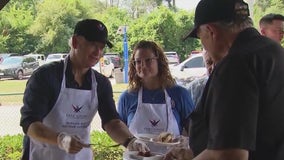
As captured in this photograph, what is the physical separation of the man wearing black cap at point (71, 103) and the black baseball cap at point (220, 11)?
0.90m

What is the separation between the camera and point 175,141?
2184 mm

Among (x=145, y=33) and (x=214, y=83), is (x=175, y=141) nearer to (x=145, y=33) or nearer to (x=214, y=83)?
(x=214, y=83)

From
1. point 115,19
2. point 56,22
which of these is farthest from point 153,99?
point 56,22

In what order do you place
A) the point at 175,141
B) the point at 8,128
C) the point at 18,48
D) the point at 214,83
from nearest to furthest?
the point at 214,83
the point at 175,141
the point at 8,128
the point at 18,48

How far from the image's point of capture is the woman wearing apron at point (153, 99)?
8.54 feet

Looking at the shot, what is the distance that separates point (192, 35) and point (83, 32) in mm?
839

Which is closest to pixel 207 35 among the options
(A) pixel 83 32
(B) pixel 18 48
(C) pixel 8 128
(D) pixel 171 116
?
(A) pixel 83 32

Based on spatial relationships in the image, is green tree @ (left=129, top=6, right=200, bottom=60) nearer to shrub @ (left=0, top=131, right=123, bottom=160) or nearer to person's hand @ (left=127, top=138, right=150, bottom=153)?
shrub @ (left=0, top=131, right=123, bottom=160)

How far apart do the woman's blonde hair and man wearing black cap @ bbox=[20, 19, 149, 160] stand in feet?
1.36

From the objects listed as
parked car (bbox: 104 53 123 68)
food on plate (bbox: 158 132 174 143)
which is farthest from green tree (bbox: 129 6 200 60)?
food on plate (bbox: 158 132 174 143)

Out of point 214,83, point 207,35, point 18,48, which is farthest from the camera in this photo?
point 18,48

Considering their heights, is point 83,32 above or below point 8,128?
above

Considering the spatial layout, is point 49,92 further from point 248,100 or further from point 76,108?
point 248,100

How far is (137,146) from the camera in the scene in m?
2.11
